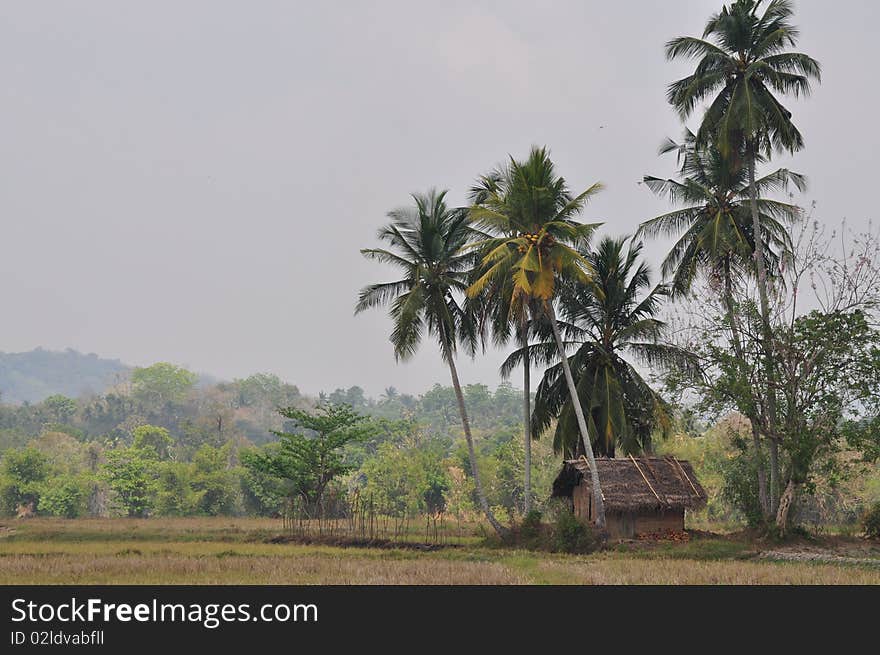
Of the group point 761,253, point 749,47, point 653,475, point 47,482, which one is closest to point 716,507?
point 653,475

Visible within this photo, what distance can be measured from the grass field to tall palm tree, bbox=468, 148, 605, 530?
14.9ft

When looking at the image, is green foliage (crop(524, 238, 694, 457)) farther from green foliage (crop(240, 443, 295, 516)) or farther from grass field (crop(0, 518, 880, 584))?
green foliage (crop(240, 443, 295, 516))

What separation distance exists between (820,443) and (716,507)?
26402 millimetres

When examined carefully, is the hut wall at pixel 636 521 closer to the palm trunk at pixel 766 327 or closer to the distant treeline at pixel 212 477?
the palm trunk at pixel 766 327

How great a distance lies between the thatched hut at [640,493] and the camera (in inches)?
1112

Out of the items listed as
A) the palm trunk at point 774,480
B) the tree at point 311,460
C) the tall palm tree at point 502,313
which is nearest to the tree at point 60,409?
the tree at point 311,460

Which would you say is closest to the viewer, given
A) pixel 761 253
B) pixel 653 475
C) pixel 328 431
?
pixel 761 253

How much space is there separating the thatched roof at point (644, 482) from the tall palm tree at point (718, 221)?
2.36 m

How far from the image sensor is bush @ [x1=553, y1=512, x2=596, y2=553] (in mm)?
26297

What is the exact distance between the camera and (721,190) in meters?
29.7

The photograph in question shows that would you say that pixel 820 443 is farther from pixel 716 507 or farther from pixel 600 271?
pixel 716 507

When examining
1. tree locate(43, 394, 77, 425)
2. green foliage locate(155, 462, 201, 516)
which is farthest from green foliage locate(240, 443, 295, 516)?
tree locate(43, 394, 77, 425)

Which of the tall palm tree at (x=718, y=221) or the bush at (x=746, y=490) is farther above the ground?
the tall palm tree at (x=718, y=221)

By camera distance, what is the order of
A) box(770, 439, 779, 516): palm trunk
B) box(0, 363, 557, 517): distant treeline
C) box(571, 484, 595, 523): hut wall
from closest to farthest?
box(770, 439, 779, 516): palm trunk
box(571, 484, 595, 523): hut wall
box(0, 363, 557, 517): distant treeline
